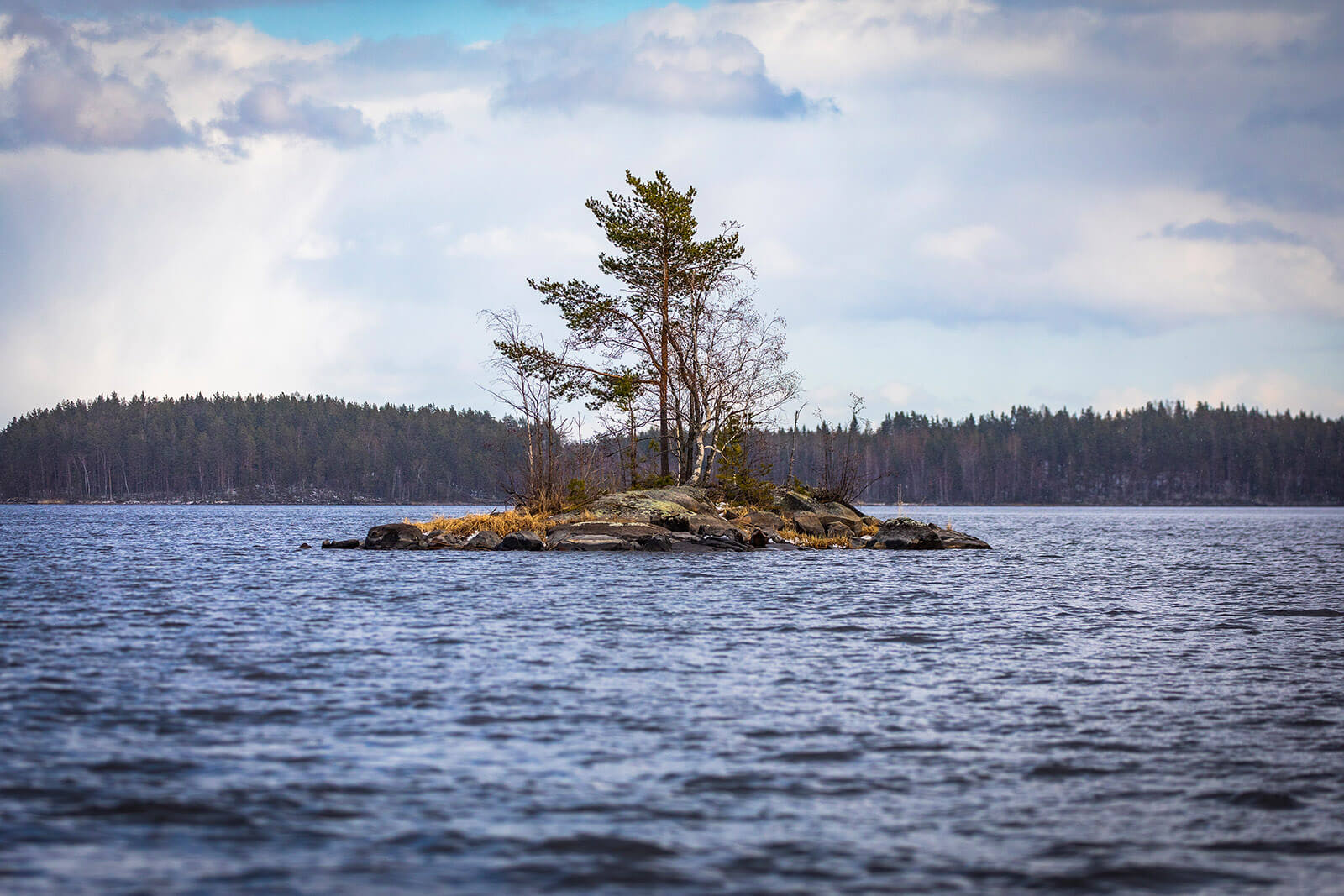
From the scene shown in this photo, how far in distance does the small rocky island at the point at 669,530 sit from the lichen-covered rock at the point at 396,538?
0.03m

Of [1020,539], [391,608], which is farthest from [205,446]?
[391,608]

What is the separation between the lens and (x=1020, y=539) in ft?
208

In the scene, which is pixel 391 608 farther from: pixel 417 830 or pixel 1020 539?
pixel 1020 539

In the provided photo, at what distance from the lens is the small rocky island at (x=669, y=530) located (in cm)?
4075

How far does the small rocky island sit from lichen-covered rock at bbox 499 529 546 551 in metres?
0.03

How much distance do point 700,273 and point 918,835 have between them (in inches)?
1577

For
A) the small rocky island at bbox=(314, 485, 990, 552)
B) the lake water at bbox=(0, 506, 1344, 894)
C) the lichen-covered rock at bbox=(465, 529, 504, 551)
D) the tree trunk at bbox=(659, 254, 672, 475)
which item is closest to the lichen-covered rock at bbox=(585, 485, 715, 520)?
the small rocky island at bbox=(314, 485, 990, 552)

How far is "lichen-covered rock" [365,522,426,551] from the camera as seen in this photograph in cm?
4391

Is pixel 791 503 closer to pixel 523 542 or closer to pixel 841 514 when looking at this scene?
pixel 841 514

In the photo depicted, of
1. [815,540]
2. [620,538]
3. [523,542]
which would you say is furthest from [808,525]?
[523,542]

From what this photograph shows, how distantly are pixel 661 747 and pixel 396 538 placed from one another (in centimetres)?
3557

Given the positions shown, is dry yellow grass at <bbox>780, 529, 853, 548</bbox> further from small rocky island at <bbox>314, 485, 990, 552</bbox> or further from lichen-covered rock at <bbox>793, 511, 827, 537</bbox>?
lichen-covered rock at <bbox>793, 511, 827, 537</bbox>

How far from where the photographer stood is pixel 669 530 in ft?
134

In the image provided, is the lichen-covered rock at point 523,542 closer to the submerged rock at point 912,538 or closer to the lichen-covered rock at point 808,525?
the lichen-covered rock at point 808,525
